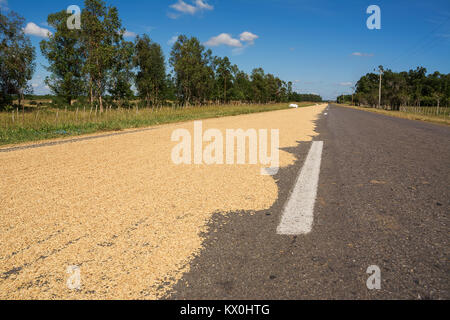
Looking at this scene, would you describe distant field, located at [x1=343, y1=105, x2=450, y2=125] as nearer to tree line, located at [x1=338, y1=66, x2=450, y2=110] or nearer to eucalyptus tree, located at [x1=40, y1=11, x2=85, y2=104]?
tree line, located at [x1=338, y1=66, x2=450, y2=110]

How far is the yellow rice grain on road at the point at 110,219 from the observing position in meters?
1.80

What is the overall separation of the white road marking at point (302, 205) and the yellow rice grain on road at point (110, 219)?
31cm

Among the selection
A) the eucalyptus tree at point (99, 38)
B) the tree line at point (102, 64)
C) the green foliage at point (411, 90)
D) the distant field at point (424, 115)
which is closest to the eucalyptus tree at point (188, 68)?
the tree line at point (102, 64)

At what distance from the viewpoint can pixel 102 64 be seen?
30.0 metres

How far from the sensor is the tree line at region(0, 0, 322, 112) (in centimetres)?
2998

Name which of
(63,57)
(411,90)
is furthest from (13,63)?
(411,90)

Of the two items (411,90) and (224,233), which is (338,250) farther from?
(411,90)

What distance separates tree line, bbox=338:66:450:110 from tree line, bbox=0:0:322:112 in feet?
176

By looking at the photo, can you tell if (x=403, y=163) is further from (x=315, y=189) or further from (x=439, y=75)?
(x=439, y=75)

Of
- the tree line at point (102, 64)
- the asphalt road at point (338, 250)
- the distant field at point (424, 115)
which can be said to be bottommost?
the asphalt road at point (338, 250)

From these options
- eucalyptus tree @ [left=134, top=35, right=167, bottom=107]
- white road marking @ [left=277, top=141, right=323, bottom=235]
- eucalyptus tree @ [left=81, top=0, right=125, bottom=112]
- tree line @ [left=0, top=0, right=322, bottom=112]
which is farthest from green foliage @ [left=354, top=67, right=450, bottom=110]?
white road marking @ [left=277, top=141, right=323, bottom=235]

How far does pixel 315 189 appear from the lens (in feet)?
12.2

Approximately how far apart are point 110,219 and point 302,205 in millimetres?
2185

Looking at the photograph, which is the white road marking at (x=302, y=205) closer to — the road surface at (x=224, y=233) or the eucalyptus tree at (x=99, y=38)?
the road surface at (x=224, y=233)
